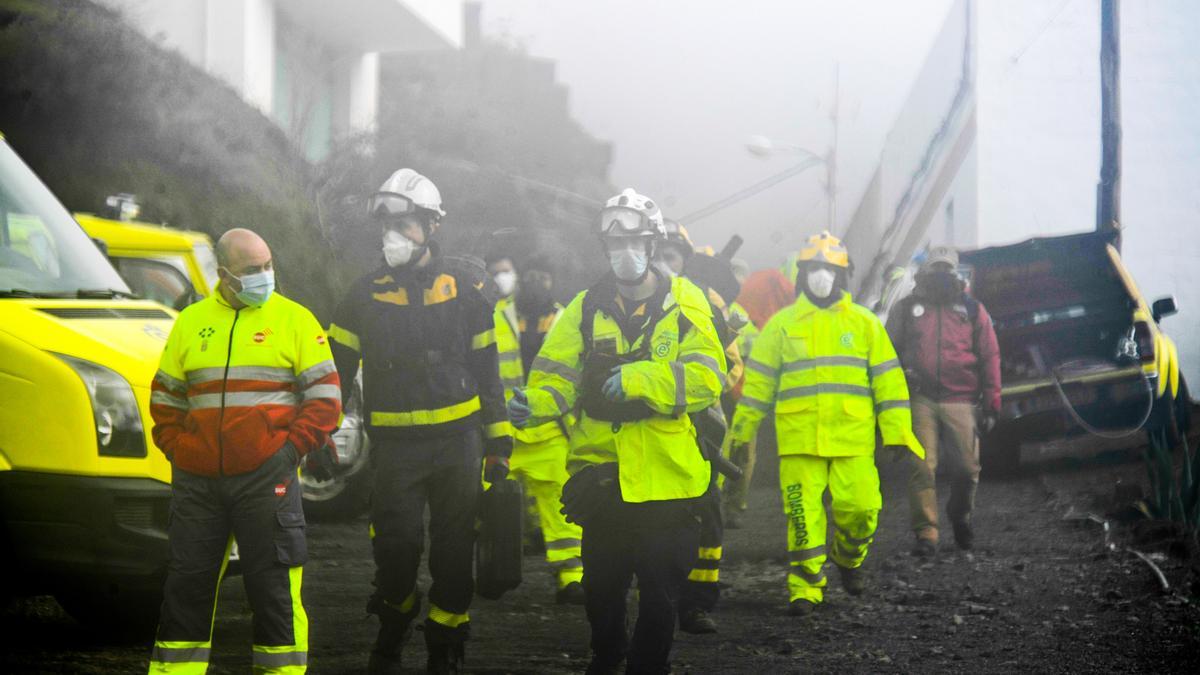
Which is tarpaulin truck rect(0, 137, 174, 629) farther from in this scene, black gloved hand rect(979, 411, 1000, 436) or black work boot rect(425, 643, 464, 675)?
black gloved hand rect(979, 411, 1000, 436)

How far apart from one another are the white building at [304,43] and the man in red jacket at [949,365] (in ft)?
34.8

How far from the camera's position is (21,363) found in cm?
568

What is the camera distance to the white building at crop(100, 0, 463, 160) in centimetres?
1797

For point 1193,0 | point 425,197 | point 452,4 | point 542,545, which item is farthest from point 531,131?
point 425,197

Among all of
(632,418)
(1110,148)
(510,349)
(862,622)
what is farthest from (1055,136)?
(632,418)

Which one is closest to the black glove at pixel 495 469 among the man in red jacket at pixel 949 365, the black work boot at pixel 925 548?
the black work boot at pixel 925 548

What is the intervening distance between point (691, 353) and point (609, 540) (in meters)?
0.74

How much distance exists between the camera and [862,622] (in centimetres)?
743

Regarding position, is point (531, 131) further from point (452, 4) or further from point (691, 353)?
point (691, 353)

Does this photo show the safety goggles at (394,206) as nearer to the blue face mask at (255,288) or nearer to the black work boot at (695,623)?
the blue face mask at (255,288)

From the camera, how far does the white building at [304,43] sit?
1797cm

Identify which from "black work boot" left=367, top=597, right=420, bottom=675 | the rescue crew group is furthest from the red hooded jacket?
"black work boot" left=367, top=597, right=420, bottom=675

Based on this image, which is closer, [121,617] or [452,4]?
[121,617]

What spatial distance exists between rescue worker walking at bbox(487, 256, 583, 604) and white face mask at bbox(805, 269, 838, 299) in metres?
1.55
